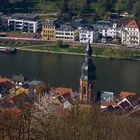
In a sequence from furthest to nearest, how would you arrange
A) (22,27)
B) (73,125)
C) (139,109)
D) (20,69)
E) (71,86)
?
(22,27) → (20,69) → (71,86) → (139,109) → (73,125)

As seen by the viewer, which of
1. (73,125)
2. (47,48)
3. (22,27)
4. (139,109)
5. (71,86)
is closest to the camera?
(73,125)

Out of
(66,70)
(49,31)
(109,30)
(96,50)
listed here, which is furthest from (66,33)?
(66,70)

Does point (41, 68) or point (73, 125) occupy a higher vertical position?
point (73, 125)

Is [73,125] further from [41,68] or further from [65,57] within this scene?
[65,57]

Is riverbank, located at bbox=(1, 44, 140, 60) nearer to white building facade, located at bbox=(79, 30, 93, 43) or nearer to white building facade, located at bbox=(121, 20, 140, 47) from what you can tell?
white building facade, located at bbox=(79, 30, 93, 43)

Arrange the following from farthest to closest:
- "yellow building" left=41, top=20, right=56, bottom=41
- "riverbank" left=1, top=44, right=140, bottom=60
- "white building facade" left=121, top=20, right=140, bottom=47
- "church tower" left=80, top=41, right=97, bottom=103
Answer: "yellow building" left=41, top=20, right=56, bottom=41 < "white building facade" left=121, top=20, right=140, bottom=47 < "riverbank" left=1, top=44, right=140, bottom=60 < "church tower" left=80, top=41, right=97, bottom=103

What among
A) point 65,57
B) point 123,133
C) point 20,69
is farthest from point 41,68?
point 123,133

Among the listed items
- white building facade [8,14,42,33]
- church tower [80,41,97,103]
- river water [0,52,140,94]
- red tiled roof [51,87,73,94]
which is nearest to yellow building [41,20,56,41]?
white building facade [8,14,42,33]
